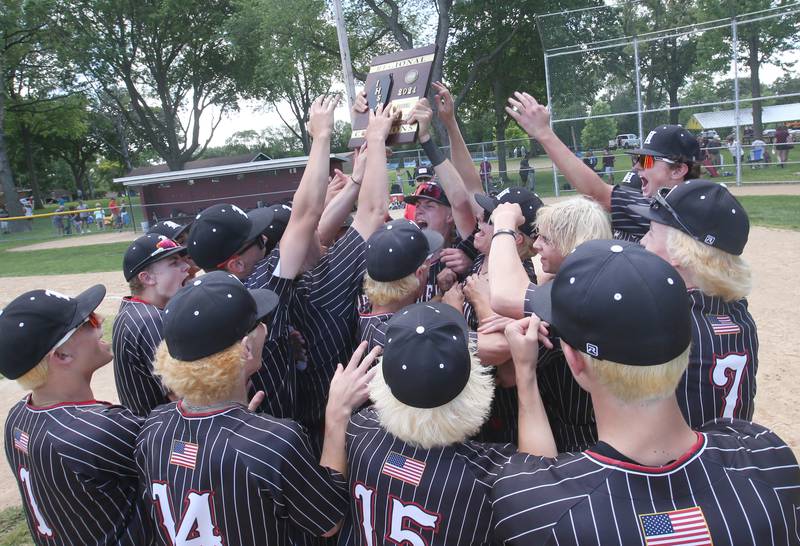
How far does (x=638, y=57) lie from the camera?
18219mm

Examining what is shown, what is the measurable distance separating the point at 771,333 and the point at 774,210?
29.8 feet

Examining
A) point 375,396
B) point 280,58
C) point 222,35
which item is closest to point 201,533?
point 375,396

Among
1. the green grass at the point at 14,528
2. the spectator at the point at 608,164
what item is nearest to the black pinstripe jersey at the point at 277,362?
the green grass at the point at 14,528

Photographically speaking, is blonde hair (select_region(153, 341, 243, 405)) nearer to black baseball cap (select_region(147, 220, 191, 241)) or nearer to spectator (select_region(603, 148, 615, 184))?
black baseball cap (select_region(147, 220, 191, 241))

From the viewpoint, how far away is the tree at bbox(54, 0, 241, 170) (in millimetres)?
31156

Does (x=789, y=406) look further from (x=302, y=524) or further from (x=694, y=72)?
(x=694, y=72)

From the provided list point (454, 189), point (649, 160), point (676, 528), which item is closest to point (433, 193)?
point (454, 189)

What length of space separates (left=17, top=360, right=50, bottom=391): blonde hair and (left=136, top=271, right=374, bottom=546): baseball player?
0.58 m

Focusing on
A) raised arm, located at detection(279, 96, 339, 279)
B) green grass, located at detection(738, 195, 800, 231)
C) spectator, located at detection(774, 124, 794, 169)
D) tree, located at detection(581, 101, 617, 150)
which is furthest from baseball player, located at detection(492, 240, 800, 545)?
spectator, located at detection(774, 124, 794, 169)

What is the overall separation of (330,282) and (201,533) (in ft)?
5.35

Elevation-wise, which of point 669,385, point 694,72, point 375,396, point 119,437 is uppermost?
point 694,72

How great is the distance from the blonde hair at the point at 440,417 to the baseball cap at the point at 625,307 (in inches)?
19.9

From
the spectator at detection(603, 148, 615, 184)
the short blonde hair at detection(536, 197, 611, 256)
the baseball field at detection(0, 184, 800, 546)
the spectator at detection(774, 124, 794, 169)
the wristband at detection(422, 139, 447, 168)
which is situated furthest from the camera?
the spectator at detection(774, 124, 794, 169)

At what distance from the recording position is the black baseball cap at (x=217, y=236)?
126 inches
